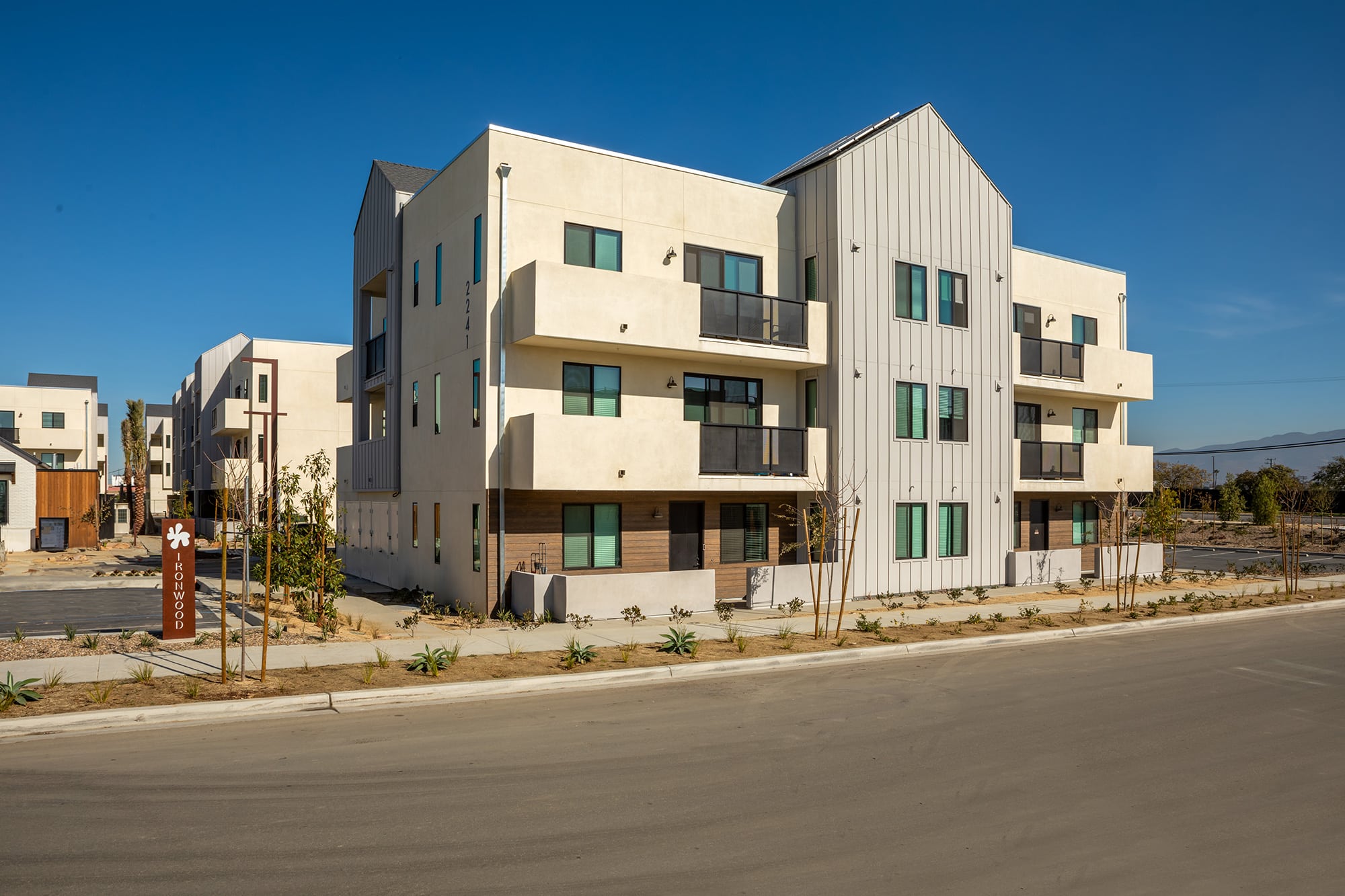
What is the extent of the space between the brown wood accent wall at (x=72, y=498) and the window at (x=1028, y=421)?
1610 inches

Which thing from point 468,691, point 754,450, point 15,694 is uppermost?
point 754,450

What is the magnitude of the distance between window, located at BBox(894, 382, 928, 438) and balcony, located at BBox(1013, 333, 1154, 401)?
4.28m

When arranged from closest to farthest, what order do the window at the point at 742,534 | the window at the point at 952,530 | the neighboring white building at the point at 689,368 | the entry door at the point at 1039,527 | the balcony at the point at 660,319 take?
the balcony at the point at 660,319
the neighboring white building at the point at 689,368
the window at the point at 742,534
the window at the point at 952,530
the entry door at the point at 1039,527

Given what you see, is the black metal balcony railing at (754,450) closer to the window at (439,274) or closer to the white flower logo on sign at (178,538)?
the window at (439,274)

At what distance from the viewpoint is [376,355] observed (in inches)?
1101

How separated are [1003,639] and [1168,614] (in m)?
6.27

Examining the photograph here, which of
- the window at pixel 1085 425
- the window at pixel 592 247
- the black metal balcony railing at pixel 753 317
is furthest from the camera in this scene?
the window at pixel 1085 425

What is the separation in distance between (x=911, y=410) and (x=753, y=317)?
5.50m

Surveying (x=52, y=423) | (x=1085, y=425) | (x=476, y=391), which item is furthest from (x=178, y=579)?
(x=52, y=423)

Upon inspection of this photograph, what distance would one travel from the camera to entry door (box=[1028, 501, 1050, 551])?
3050 cm

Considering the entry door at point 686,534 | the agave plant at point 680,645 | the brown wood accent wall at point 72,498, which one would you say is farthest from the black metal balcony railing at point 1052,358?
the brown wood accent wall at point 72,498

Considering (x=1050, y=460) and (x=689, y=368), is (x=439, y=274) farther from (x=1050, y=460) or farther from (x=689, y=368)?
(x=1050, y=460)

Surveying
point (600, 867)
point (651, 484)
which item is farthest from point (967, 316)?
point (600, 867)

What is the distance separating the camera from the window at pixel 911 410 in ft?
81.0
